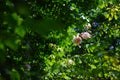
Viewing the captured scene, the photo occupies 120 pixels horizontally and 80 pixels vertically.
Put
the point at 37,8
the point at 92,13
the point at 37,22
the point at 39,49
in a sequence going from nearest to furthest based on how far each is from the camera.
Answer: the point at 37,22 → the point at 37,8 → the point at 39,49 → the point at 92,13

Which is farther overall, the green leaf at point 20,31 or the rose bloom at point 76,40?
the rose bloom at point 76,40

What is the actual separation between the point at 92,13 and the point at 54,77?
1842 millimetres

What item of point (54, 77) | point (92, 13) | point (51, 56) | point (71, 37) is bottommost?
point (54, 77)

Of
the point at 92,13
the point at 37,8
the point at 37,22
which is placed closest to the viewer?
the point at 37,22

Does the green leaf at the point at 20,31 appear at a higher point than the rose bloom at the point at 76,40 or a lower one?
higher

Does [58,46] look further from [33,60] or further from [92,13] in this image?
[92,13]

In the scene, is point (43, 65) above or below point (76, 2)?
below

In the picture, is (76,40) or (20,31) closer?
(20,31)

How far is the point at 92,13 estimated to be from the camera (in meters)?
7.57

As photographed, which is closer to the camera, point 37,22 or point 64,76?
point 37,22

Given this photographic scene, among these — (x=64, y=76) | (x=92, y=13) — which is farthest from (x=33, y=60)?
(x=92, y=13)

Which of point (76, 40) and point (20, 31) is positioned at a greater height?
point (20, 31)

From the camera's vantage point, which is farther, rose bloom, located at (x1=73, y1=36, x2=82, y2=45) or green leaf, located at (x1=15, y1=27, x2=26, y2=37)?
rose bloom, located at (x1=73, y1=36, x2=82, y2=45)

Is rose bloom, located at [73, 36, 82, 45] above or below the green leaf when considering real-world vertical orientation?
below
